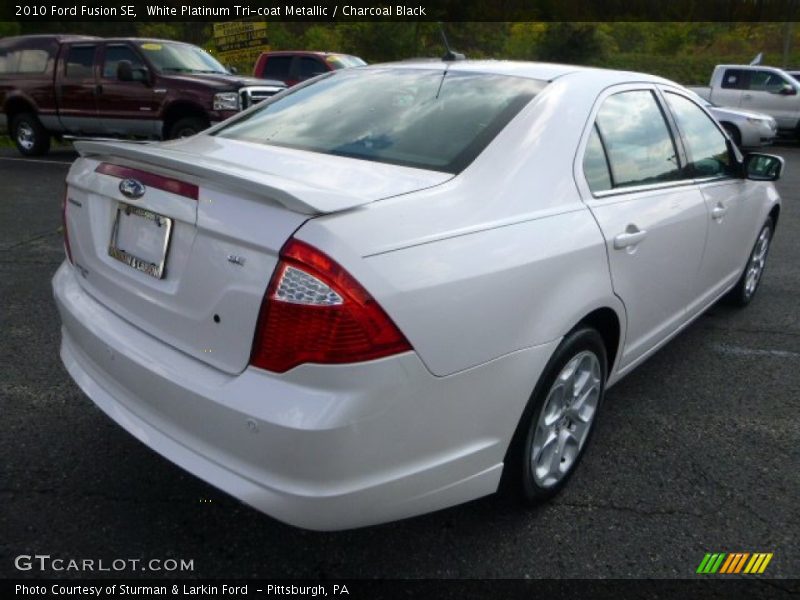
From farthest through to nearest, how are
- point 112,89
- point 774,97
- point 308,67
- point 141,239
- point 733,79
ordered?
point 733,79 < point 774,97 < point 308,67 < point 112,89 < point 141,239

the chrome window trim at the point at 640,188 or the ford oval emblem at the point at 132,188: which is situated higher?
the ford oval emblem at the point at 132,188

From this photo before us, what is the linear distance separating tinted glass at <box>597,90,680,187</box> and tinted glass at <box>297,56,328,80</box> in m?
10.8

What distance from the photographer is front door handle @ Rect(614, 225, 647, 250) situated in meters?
2.64

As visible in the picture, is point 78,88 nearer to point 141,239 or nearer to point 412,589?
point 141,239

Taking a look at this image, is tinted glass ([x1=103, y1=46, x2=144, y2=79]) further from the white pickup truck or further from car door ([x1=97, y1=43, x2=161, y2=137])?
the white pickup truck

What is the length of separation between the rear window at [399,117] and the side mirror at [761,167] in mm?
1933

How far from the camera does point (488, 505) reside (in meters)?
2.60

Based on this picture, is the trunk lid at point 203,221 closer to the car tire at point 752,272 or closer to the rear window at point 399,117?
the rear window at point 399,117

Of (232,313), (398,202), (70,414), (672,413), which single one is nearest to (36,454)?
(70,414)

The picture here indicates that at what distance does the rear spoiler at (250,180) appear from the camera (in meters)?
1.84

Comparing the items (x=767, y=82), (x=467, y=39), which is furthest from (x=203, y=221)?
(x=467, y=39)

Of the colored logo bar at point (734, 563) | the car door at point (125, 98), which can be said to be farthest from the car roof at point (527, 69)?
the car door at point (125, 98)

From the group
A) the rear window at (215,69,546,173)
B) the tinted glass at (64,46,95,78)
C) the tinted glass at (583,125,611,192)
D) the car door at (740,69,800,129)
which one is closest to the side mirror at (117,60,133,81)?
the tinted glass at (64,46,95,78)

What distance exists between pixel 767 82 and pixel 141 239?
62.1 ft
